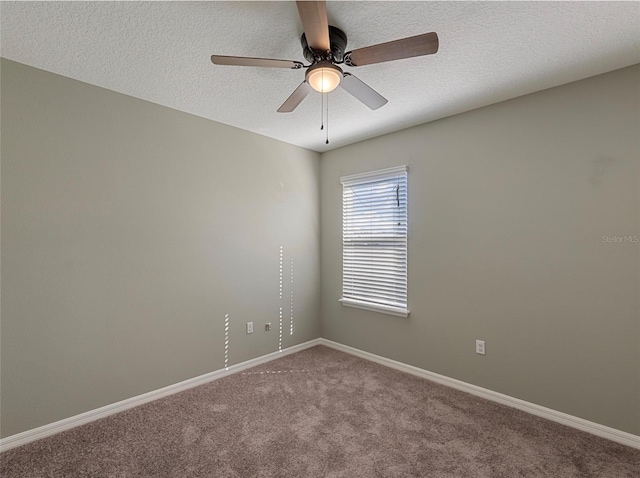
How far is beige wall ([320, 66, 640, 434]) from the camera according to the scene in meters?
2.17

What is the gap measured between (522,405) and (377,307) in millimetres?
1496

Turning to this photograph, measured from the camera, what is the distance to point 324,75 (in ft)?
5.67

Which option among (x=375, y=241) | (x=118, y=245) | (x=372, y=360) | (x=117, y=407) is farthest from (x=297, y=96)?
(x=372, y=360)

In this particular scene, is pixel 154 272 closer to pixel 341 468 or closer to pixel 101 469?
pixel 101 469

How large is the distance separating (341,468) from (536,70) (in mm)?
2880

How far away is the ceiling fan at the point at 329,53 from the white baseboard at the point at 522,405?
8.33 feet

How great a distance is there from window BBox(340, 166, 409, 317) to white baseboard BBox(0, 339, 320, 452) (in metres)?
1.26

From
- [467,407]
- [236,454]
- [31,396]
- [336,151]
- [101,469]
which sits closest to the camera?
[101,469]

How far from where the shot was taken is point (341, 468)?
191 centimetres

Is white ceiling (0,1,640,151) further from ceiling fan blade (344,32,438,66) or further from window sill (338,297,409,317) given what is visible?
window sill (338,297,409,317)

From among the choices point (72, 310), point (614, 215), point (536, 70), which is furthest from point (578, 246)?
point (72, 310)

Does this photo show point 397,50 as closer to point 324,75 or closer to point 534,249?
point 324,75

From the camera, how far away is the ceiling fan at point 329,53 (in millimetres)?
1446

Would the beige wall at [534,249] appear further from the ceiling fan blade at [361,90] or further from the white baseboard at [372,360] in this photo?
the ceiling fan blade at [361,90]
